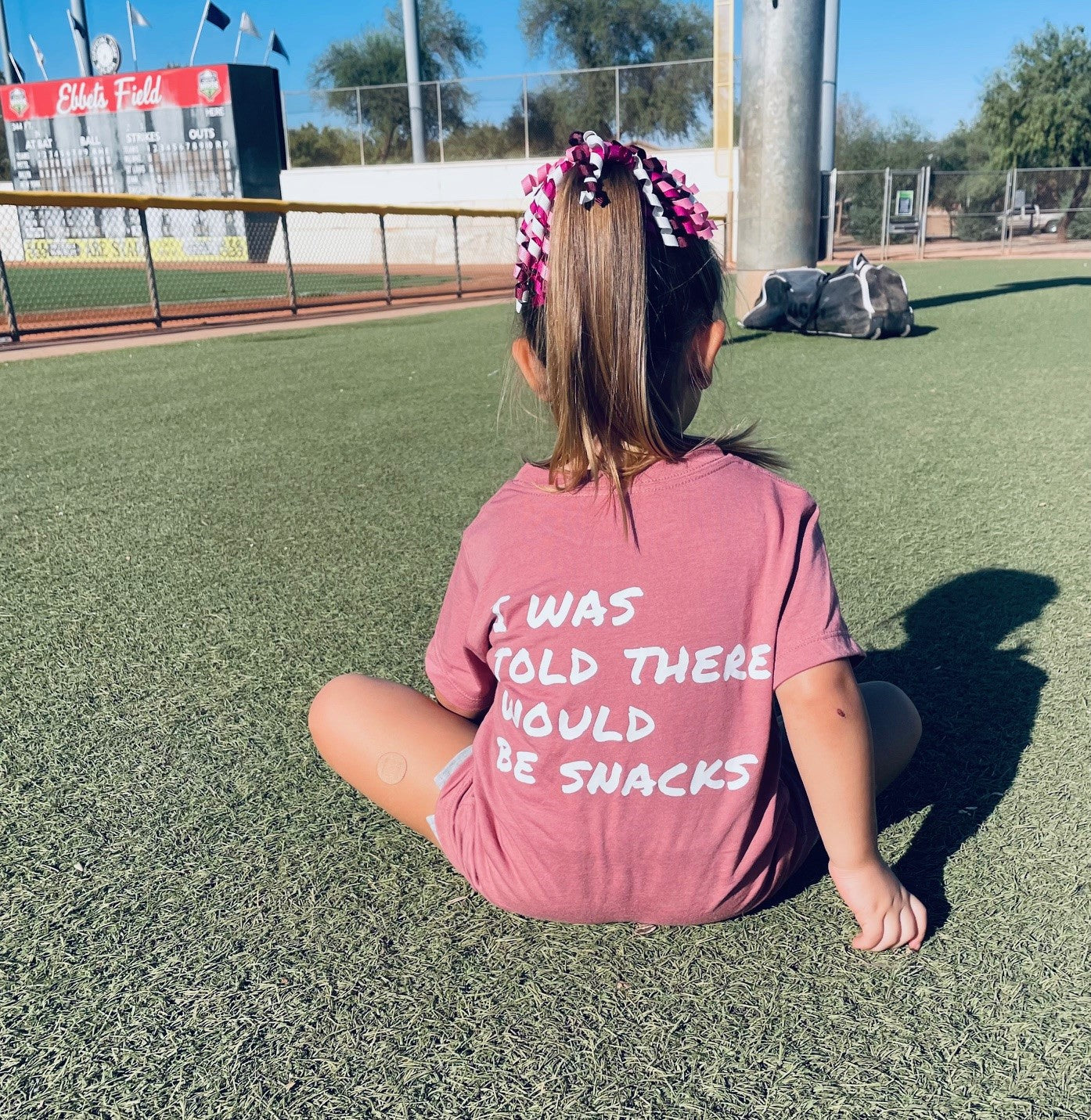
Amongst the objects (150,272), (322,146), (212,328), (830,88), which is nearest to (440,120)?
(322,146)

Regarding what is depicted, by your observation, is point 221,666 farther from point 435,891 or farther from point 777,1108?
point 777,1108

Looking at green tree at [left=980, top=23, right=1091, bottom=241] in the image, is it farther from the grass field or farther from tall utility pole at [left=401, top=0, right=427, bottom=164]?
the grass field

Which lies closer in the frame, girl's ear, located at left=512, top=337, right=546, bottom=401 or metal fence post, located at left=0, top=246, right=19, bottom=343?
girl's ear, located at left=512, top=337, right=546, bottom=401

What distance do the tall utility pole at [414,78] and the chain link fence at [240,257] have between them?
2.30 m

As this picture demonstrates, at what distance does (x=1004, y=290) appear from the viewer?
13.5 m

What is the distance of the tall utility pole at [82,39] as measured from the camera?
33656 millimetres

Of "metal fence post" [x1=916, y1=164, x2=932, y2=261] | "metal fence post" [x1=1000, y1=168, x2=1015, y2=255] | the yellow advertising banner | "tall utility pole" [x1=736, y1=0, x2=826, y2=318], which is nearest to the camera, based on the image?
"tall utility pole" [x1=736, y1=0, x2=826, y2=318]

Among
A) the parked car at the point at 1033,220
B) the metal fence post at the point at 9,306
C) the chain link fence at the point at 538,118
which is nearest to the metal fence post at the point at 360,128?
the chain link fence at the point at 538,118

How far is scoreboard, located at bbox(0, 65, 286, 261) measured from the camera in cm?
2786

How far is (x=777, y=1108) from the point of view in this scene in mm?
1219

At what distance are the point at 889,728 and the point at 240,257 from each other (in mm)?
28112

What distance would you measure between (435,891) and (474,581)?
22.3 inches

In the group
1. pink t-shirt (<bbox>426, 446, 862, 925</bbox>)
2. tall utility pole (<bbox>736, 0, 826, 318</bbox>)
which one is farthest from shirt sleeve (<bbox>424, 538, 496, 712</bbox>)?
tall utility pole (<bbox>736, 0, 826, 318</bbox>)

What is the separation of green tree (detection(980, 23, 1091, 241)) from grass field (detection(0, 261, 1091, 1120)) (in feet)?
129
